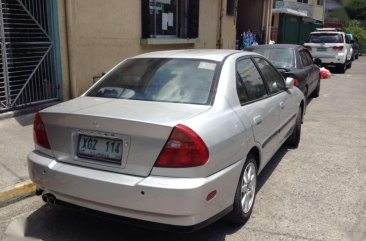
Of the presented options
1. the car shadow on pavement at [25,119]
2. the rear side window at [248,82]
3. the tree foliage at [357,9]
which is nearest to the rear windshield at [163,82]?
the rear side window at [248,82]

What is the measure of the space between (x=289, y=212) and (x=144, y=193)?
5.79ft

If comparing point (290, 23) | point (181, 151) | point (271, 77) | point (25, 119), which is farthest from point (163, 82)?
point (290, 23)

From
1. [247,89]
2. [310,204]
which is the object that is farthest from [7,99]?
[310,204]

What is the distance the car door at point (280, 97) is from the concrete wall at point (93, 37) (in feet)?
13.1

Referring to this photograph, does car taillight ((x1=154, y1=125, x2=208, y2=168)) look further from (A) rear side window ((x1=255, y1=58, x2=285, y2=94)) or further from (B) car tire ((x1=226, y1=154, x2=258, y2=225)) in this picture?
(A) rear side window ((x1=255, y1=58, x2=285, y2=94))

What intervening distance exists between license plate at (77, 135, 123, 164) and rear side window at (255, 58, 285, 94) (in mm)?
2219

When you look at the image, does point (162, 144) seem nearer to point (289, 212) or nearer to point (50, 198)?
point (50, 198)

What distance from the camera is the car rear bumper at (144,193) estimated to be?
2766 mm

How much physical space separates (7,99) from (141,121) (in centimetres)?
450

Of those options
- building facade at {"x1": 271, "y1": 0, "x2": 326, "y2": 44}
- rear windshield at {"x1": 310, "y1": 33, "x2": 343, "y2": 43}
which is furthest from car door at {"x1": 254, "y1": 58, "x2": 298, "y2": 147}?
building facade at {"x1": 271, "y1": 0, "x2": 326, "y2": 44}

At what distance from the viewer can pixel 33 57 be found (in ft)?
22.9

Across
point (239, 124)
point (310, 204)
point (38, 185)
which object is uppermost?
point (239, 124)

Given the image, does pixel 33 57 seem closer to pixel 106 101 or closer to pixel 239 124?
pixel 106 101

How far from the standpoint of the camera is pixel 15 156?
198 inches
